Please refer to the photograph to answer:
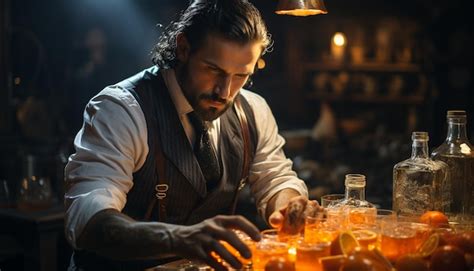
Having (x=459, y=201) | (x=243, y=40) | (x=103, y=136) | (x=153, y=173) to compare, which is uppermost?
(x=243, y=40)

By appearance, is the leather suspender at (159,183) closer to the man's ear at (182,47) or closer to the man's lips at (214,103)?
the man's lips at (214,103)

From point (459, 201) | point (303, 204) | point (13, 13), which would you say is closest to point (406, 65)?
point (13, 13)

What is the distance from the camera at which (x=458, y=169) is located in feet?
9.09

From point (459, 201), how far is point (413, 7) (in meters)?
6.83

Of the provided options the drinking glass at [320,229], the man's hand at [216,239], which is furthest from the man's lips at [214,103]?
the man's hand at [216,239]

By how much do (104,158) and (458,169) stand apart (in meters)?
1.43

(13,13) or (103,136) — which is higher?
(13,13)

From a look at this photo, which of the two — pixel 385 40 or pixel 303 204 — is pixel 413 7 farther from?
pixel 303 204

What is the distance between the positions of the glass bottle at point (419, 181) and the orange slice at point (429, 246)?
1.80 ft

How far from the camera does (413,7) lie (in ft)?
30.0

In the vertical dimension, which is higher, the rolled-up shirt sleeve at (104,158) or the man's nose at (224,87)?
the man's nose at (224,87)

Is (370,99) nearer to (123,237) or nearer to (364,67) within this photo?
(364,67)

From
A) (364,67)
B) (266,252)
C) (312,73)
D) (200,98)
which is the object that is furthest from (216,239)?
(312,73)

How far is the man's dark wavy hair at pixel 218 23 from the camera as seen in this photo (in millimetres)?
2686
